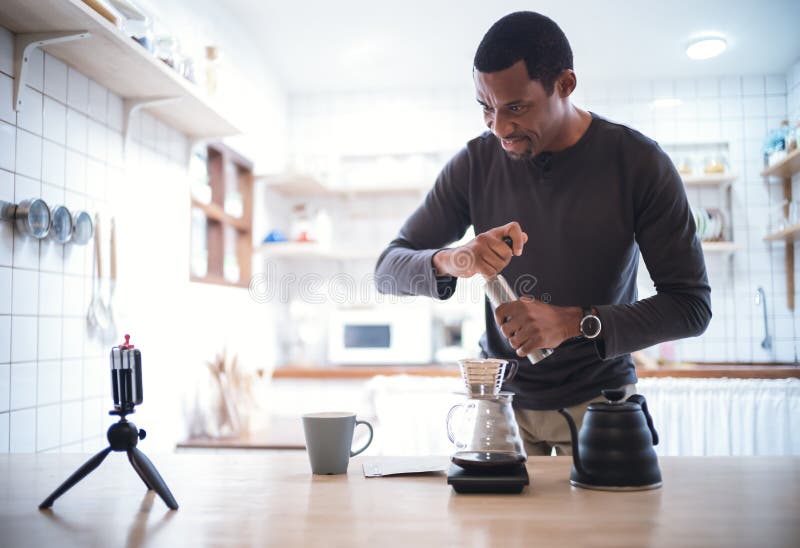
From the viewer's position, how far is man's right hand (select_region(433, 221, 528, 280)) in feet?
3.87

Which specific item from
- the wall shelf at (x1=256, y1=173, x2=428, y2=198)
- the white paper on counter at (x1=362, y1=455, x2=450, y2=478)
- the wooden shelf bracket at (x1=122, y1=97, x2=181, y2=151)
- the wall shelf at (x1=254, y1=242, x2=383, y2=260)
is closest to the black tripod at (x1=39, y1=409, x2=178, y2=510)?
the white paper on counter at (x1=362, y1=455, x2=450, y2=478)

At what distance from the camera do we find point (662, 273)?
1340mm

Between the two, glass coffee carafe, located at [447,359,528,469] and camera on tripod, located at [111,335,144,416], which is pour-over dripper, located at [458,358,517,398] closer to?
glass coffee carafe, located at [447,359,528,469]

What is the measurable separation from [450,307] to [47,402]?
286cm

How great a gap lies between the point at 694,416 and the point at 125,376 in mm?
2803

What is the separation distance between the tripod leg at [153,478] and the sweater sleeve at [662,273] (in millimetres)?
757

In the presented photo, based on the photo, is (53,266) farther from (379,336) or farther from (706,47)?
(706,47)

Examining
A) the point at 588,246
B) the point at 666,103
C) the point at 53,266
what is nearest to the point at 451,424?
the point at 588,246

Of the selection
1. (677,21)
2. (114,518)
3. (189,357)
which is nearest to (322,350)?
(189,357)

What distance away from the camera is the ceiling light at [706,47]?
145 inches

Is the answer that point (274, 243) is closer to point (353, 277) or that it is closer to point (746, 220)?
point (353, 277)

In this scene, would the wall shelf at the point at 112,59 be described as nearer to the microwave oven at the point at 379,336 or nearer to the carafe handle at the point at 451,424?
the carafe handle at the point at 451,424

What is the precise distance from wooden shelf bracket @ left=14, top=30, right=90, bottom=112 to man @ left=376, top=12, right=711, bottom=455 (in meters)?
0.96

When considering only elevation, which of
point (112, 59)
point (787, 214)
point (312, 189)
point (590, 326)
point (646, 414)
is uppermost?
point (312, 189)
